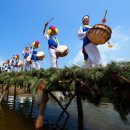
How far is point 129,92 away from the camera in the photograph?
6504 mm

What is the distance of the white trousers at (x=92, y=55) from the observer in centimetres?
973

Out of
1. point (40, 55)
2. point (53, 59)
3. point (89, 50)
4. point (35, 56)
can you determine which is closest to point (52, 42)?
point (53, 59)

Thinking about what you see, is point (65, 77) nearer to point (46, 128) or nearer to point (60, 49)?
point (60, 49)

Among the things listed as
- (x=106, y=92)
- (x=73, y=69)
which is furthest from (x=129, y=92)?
(x=73, y=69)

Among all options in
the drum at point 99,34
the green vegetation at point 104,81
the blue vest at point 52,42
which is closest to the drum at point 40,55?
the blue vest at point 52,42

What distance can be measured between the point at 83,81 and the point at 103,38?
78.0 inches

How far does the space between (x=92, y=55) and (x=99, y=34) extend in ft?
3.59

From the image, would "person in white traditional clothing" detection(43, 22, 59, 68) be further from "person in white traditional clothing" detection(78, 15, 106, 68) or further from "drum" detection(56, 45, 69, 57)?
"person in white traditional clothing" detection(78, 15, 106, 68)

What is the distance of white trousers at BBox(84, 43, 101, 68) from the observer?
973 centimetres

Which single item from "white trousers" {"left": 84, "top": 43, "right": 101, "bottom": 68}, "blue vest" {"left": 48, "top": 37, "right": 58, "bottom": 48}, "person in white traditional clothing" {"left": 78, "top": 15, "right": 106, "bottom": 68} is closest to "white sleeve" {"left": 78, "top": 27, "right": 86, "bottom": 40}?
"person in white traditional clothing" {"left": 78, "top": 15, "right": 106, "bottom": 68}

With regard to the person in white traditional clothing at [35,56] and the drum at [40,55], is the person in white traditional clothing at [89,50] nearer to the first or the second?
the drum at [40,55]

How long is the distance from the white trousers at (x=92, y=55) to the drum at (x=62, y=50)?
7.96 feet

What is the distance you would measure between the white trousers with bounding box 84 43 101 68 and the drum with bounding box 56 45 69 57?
2428mm

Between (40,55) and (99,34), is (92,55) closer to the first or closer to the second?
(99,34)
